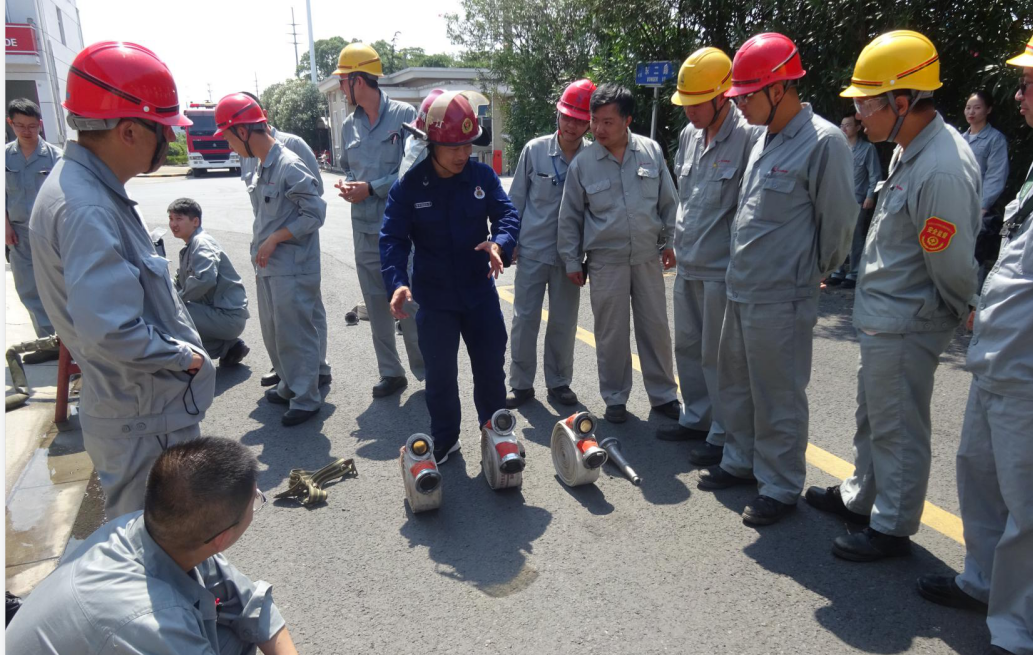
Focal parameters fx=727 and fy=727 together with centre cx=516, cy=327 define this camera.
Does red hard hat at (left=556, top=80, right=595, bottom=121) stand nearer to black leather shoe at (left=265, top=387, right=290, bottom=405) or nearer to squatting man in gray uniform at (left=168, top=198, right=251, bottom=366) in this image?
black leather shoe at (left=265, top=387, right=290, bottom=405)

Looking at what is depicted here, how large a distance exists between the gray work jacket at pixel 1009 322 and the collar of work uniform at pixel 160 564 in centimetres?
Answer: 263

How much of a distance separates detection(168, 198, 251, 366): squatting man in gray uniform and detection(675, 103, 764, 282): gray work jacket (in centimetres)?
375

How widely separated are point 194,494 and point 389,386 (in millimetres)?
3626

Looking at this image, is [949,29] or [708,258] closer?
[708,258]

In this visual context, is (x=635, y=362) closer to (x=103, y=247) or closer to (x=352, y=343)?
(x=352, y=343)

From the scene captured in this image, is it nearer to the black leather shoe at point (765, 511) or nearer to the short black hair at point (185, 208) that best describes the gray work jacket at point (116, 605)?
the black leather shoe at point (765, 511)

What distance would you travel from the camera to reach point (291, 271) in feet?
16.0

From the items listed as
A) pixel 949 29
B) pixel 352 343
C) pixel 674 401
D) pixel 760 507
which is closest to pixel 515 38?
pixel 949 29

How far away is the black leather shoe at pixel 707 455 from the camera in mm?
4195

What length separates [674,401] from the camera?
193 inches

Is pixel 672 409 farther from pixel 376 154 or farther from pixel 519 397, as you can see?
pixel 376 154

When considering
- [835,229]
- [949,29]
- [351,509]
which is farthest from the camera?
[949,29]

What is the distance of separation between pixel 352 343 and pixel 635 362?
2635 millimetres

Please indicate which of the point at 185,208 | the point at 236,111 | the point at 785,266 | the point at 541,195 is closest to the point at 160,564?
the point at 785,266
